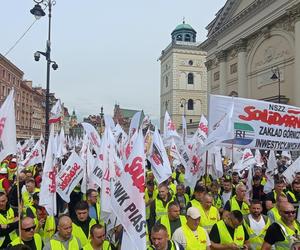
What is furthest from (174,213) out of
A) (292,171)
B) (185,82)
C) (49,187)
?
(185,82)

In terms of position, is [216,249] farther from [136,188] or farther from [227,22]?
[227,22]

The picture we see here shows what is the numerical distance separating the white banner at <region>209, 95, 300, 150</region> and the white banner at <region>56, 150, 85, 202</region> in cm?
298

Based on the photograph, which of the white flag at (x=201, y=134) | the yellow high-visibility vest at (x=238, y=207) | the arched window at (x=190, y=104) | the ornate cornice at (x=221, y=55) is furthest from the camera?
the arched window at (x=190, y=104)

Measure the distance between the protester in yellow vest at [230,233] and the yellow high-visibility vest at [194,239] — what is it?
0.21 metres

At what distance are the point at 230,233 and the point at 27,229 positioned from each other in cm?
260

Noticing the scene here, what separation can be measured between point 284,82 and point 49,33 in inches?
919

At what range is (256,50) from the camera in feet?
124

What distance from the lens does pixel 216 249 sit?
208 inches

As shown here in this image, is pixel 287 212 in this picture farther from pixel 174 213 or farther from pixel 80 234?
pixel 80 234

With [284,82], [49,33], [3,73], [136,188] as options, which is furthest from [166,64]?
[136,188]

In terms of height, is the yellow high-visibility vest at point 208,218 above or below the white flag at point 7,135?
below

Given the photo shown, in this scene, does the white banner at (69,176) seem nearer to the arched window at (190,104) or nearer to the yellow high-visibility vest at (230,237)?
the yellow high-visibility vest at (230,237)

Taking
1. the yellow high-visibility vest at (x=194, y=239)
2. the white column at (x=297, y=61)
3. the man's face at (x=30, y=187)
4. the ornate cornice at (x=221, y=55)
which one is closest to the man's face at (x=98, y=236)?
the yellow high-visibility vest at (x=194, y=239)

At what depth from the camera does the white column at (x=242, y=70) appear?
39.6 m
